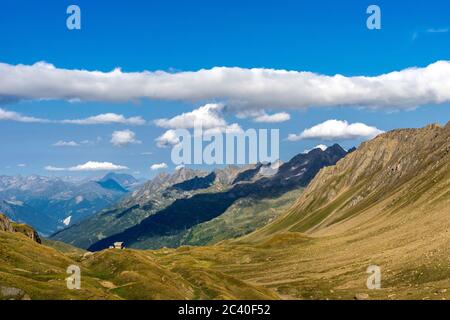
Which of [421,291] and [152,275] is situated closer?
[421,291]

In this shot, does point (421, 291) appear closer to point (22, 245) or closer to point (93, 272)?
point (93, 272)

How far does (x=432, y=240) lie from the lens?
160 m

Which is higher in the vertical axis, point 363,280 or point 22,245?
point 22,245

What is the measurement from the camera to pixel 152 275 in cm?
12619

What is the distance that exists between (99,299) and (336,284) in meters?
78.8

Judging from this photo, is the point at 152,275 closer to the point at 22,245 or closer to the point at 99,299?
the point at 99,299

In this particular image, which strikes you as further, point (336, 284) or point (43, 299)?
point (336, 284)

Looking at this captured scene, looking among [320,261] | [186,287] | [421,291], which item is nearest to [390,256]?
[320,261]

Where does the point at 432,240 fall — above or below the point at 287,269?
above

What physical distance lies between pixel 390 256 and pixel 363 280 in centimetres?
2263
